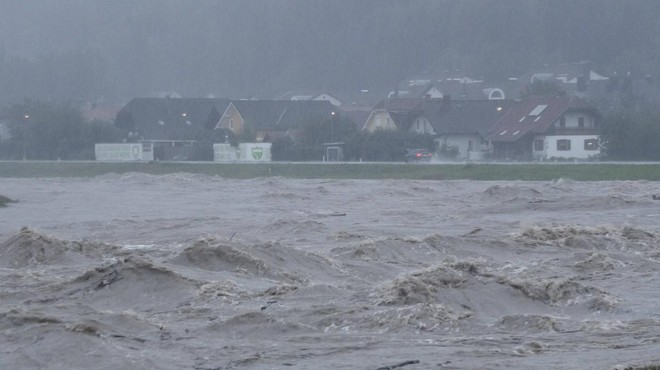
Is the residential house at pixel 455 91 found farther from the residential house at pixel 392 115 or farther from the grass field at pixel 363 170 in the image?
the grass field at pixel 363 170

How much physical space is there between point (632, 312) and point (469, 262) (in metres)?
3.92

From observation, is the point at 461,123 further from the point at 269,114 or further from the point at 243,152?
the point at 243,152

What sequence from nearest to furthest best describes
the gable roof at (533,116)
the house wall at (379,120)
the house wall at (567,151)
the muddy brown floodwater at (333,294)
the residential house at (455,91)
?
1. the muddy brown floodwater at (333,294)
2. the house wall at (567,151)
3. the gable roof at (533,116)
4. the house wall at (379,120)
5. the residential house at (455,91)

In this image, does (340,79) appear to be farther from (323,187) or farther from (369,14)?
(323,187)

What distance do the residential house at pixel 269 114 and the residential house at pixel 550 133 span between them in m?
13.9

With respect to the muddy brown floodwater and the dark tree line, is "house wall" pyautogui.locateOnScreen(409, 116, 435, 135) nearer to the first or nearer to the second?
the dark tree line

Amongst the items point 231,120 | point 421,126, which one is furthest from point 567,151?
point 231,120

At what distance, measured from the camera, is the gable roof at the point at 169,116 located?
85375mm

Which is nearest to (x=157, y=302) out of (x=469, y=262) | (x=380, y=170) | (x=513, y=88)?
(x=469, y=262)

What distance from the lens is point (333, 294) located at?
1714 cm

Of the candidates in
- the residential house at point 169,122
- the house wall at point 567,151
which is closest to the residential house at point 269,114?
the residential house at point 169,122

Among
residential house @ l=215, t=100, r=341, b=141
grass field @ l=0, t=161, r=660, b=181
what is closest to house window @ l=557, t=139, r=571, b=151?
grass field @ l=0, t=161, r=660, b=181

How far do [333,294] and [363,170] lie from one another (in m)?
42.7

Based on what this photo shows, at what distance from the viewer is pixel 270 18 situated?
17912cm
